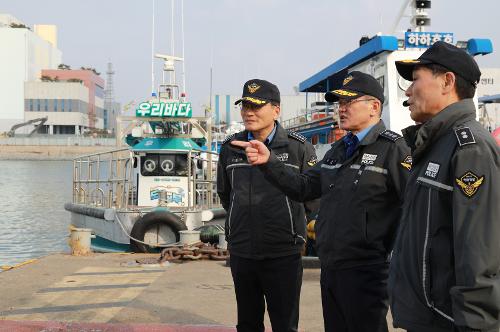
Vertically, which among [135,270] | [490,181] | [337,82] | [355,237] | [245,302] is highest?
[337,82]

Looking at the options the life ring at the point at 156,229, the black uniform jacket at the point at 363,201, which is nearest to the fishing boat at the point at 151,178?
the life ring at the point at 156,229

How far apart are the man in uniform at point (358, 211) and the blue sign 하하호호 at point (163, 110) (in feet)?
38.2

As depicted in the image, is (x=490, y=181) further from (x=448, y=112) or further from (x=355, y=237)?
(x=355, y=237)

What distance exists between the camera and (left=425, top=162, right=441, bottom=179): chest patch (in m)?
2.33

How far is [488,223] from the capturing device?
2.14m

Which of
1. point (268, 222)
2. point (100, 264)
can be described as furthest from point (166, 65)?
point (268, 222)

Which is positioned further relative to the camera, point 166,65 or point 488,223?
point 166,65

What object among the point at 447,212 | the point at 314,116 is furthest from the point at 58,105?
the point at 447,212

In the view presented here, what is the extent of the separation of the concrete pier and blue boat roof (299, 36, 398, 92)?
4.67 metres

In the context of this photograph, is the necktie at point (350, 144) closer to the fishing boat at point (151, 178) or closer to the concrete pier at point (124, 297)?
the concrete pier at point (124, 297)

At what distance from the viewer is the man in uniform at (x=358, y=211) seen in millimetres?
3215

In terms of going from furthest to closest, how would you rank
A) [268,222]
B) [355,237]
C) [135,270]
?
[135,270], [268,222], [355,237]

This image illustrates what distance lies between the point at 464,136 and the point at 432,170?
0.59 ft

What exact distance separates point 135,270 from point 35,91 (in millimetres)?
94256
